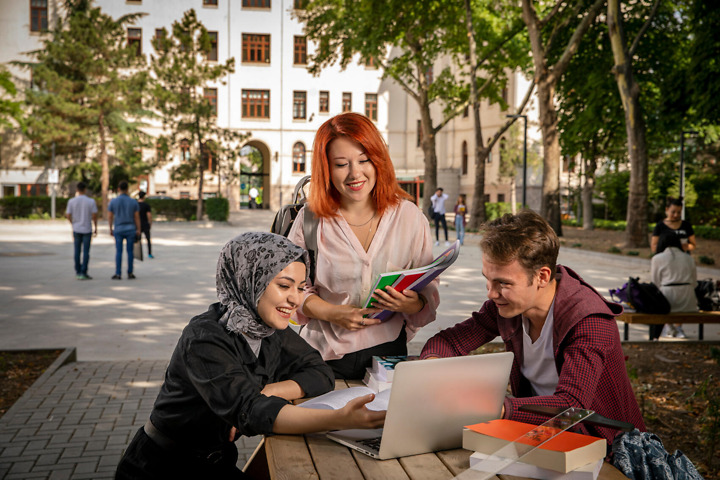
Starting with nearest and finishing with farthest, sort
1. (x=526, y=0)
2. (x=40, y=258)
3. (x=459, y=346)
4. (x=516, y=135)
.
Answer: (x=459, y=346), (x=40, y=258), (x=526, y=0), (x=516, y=135)

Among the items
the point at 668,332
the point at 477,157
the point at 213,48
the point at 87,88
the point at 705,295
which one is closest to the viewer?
the point at 705,295

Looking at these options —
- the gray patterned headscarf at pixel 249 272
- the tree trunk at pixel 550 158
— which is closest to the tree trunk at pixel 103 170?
the tree trunk at pixel 550 158

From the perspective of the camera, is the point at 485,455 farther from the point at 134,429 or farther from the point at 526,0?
the point at 526,0

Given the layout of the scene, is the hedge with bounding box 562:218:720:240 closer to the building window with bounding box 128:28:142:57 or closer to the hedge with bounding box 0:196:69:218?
the hedge with bounding box 0:196:69:218

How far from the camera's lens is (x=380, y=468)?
198cm

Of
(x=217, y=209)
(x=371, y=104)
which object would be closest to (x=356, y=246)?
(x=217, y=209)

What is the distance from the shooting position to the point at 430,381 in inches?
76.4

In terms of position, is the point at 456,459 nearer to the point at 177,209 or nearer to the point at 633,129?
the point at 633,129

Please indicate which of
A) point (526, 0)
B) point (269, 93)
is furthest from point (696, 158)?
point (269, 93)

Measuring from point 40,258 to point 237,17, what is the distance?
1631 inches

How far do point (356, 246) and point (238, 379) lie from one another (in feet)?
3.16

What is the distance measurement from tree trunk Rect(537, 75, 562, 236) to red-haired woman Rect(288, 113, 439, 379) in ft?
78.2

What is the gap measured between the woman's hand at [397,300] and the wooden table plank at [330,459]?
75 centimetres

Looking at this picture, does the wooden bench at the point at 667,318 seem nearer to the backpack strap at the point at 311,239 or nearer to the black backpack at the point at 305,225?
the black backpack at the point at 305,225
